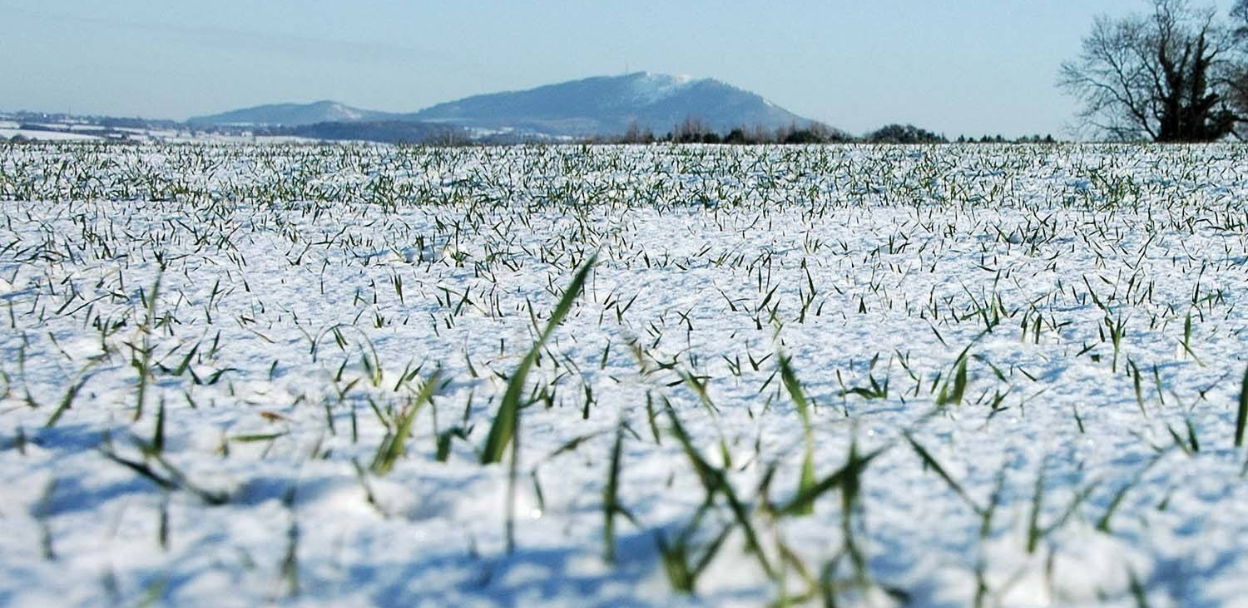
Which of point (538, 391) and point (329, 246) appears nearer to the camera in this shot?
point (538, 391)

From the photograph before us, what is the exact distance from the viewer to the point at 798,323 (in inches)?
138

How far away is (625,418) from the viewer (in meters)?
2.11

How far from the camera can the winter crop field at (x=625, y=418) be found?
3.88ft

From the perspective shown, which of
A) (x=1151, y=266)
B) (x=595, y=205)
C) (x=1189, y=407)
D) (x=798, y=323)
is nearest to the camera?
(x=1189, y=407)

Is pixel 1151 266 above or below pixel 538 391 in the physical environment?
above

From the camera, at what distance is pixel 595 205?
27.0ft

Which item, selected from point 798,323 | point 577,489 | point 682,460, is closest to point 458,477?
point 577,489

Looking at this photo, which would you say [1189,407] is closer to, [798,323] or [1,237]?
[798,323]

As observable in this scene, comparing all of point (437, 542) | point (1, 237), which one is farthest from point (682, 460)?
point (1, 237)

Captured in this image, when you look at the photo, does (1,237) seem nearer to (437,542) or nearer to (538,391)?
(538,391)

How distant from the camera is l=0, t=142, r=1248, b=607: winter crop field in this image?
1184 millimetres

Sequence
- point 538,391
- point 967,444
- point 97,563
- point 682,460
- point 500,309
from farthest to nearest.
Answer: point 500,309, point 538,391, point 967,444, point 682,460, point 97,563

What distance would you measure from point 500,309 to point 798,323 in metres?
1.32

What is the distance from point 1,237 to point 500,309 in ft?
13.8
